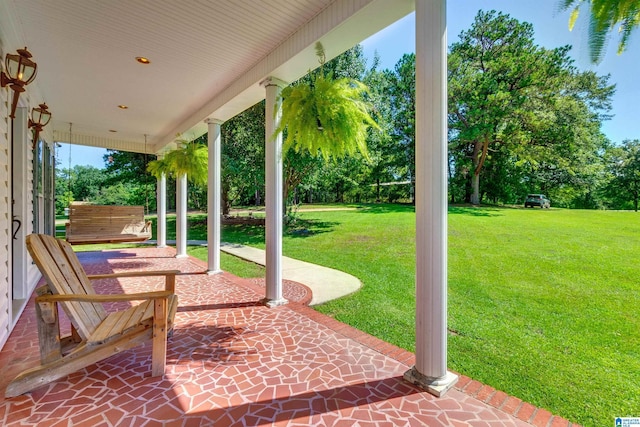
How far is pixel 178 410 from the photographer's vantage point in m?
1.88

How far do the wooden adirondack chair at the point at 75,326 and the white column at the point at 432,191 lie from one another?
6.09ft

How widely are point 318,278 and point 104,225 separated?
488 cm

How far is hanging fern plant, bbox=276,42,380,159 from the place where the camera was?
105 inches

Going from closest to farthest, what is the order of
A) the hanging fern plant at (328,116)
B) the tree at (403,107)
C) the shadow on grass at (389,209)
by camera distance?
the hanging fern plant at (328,116) < the shadow on grass at (389,209) < the tree at (403,107)

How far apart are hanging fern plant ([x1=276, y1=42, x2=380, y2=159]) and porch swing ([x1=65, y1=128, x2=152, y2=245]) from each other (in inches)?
213

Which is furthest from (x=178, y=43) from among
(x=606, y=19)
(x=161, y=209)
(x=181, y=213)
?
(x=161, y=209)

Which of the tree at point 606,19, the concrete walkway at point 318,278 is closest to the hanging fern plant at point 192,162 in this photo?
the concrete walkway at point 318,278

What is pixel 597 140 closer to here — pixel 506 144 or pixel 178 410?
pixel 506 144

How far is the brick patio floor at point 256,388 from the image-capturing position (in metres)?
1.82

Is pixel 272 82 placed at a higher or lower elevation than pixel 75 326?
higher

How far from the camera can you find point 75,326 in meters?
2.08

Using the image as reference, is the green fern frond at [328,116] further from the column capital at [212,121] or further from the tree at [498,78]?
the tree at [498,78]

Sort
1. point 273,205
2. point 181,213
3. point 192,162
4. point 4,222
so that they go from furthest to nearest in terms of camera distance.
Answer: point 181,213 < point 192,162 < point 273,205 < point 4,222

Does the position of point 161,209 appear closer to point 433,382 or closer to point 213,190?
point 213,190
